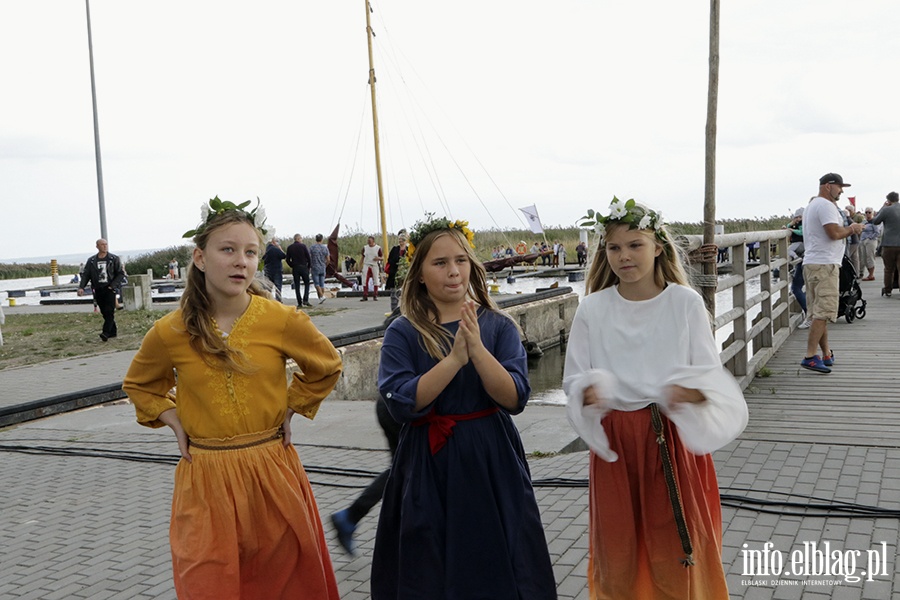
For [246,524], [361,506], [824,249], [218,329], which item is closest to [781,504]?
[361,506]

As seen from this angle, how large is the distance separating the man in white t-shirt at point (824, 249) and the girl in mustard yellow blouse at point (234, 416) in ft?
20.1

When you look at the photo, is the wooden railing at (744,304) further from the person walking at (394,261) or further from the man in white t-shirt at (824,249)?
the person walking at (394,261)

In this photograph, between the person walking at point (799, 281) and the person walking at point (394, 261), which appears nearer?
the person walking at point (394, 261)

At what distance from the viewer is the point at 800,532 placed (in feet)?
14.0

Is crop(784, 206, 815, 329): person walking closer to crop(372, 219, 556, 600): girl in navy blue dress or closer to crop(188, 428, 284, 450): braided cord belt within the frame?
→ crop(372, 219, 556, 600): girl in navy blue dress

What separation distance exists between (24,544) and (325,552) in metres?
2.74

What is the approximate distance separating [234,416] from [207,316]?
38 cm

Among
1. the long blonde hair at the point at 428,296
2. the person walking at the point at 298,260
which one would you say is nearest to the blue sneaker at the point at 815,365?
the long blonde hair at the point at 428,296

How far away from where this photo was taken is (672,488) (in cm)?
309

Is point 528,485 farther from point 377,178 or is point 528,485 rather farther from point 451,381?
point 377,178

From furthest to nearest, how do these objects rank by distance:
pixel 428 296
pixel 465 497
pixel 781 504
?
pixel 781 504, pixel 428 296, pixel 465 497

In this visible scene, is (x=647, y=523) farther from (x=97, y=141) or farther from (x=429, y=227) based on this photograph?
(x=97, y=141)

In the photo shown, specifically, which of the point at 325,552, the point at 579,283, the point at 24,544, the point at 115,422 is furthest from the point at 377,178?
the point at 325,552

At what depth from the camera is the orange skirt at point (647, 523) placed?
312 centimetres
